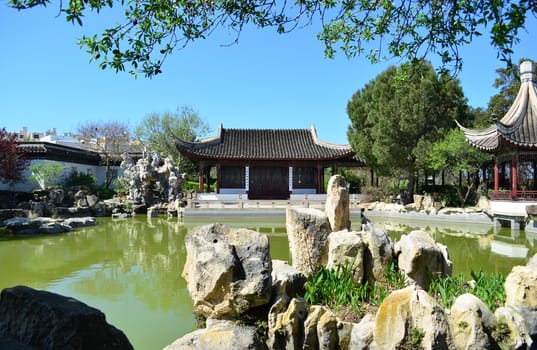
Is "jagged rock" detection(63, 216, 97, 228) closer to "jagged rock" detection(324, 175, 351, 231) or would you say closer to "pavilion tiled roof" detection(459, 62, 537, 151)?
"jagged rock" detection(324, 175, 351, 231)

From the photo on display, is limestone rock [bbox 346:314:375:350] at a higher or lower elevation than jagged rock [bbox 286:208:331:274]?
lower

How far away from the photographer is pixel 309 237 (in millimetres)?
4879

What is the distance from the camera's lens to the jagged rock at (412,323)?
2605 mm

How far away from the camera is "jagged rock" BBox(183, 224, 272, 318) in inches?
126

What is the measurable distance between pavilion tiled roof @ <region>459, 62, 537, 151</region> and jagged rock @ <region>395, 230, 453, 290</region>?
411 inches

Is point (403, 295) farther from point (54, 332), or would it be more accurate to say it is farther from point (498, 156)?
point (498, 156)

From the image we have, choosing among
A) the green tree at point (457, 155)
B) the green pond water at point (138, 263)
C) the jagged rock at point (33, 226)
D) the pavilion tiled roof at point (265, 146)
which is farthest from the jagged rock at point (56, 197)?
the green tree at point (457, 155)

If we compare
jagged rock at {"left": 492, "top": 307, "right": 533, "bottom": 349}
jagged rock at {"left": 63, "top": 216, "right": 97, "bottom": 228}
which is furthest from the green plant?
jagged rock at {"left": 63, "top": 216, "right": 97, "bottom": 228}

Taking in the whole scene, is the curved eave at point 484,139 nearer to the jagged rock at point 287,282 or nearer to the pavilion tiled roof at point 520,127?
the pavilion tiled roof at point 520,127

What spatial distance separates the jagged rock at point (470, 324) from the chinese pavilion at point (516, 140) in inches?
449

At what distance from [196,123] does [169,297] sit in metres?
29.3

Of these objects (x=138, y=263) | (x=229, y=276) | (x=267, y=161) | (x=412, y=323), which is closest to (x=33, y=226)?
(x=138, y=263)

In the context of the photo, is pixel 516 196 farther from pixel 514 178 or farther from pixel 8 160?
pixel 8 160

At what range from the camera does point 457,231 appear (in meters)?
12.6
